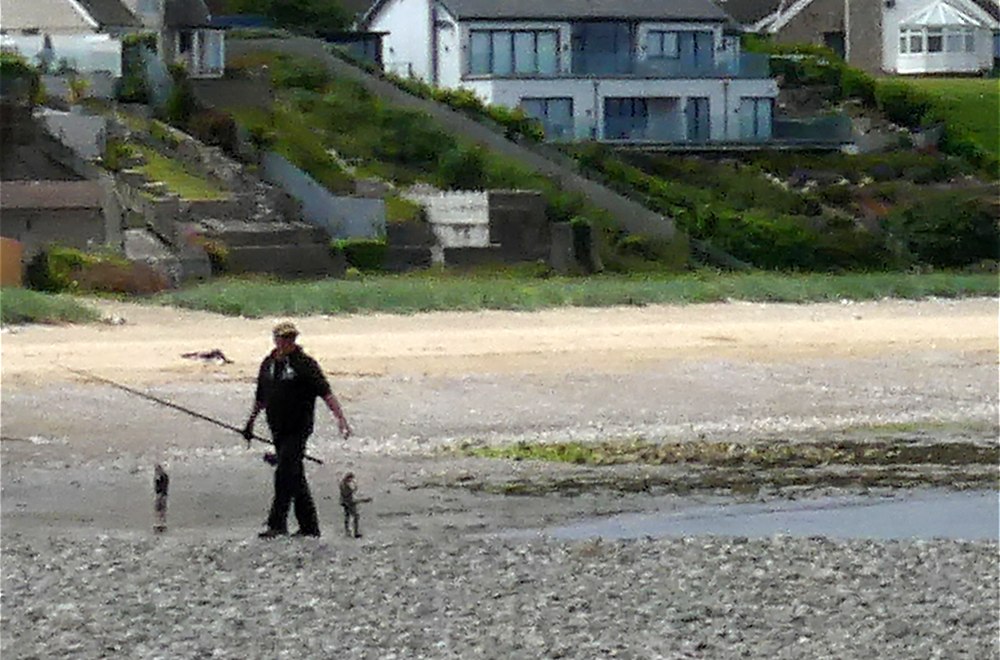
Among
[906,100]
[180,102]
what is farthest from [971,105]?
[180,102]

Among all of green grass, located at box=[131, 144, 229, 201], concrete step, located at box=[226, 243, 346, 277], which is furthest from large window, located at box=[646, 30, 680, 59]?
concrete step, located at box=[226, 243, 346, 277]

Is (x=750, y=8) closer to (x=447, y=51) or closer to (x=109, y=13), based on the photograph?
(x=447, y=51)

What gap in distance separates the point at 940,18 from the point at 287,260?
3466cm

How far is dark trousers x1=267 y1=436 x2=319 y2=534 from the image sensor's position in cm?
1361

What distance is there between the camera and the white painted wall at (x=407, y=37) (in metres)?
50.5

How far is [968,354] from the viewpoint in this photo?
28.1 meters

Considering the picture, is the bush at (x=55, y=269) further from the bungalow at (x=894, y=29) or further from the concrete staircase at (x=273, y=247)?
the bungalow at (x=894, y=29)

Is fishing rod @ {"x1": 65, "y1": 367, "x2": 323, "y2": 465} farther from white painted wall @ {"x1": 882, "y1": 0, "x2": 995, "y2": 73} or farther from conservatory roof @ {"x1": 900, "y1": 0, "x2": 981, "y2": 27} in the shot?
white painted wall @ {"x1": 882, "y1": 0, "x2": 995, "y2": 73}

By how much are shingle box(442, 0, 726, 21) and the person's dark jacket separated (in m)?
36.1

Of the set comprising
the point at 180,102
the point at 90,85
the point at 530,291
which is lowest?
the point at 530,291

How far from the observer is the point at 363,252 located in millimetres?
36781

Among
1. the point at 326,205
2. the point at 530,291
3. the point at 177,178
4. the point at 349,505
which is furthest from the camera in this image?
the point at 326,205

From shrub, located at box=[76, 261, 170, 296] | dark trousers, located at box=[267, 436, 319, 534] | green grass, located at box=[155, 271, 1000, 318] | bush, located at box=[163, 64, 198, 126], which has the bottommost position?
dark trousers, located at box=[267, 436, 319, 534]

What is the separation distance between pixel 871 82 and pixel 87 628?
4787cm
